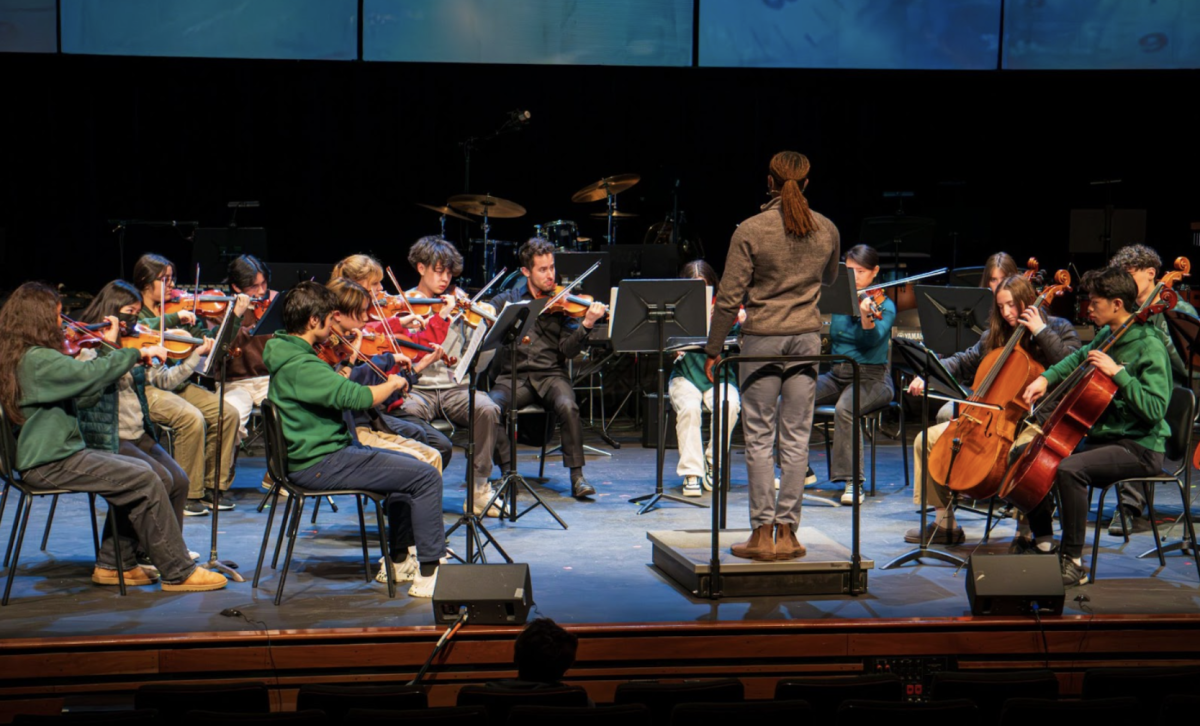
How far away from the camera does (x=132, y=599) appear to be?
4.37 metres

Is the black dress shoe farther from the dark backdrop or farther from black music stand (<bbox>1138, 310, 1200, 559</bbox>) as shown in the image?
the dark backdrop

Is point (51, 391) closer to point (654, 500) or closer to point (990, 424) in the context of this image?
point (654, 500)

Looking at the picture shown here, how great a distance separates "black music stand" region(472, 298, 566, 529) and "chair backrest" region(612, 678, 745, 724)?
214cm

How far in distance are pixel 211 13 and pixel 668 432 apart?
4.82 metres

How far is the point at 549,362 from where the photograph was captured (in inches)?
253

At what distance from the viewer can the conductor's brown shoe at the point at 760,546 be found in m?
4.41

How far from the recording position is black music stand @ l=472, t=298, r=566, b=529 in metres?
4.97

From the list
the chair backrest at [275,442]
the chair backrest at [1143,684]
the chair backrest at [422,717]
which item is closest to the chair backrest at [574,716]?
the chair backrest at [422,717]

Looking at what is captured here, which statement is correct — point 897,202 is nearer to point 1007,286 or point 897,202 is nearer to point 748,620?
point 1007,286

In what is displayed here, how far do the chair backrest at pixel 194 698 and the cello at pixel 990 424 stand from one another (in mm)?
2990

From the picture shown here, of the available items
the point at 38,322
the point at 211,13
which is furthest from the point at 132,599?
the point at 211,13

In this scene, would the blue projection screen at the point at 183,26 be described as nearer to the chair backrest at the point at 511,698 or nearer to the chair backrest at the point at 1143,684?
the chair backrest at the point at 511,698

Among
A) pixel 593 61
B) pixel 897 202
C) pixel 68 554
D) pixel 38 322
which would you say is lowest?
pixel 68 554

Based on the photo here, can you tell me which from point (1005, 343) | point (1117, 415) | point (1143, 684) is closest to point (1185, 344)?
point (1117, 415)
